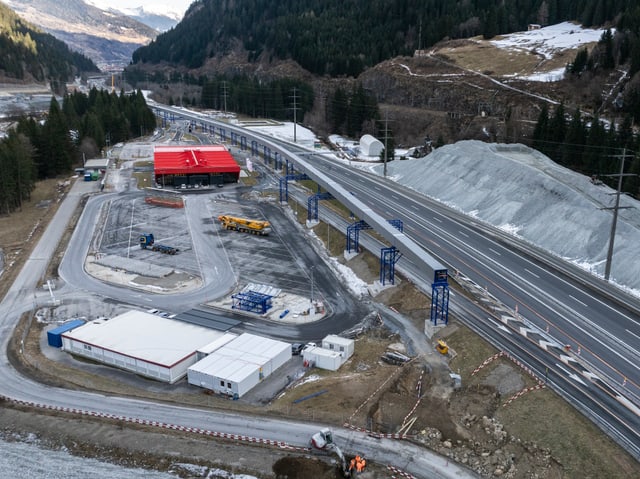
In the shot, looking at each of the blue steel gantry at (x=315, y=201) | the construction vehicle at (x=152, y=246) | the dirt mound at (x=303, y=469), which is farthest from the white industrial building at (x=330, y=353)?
the blue steel gantry at (x=315, y=201)

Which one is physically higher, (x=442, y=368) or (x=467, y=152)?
(x=467, y=152)

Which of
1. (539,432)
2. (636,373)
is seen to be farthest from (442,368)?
(636,373)

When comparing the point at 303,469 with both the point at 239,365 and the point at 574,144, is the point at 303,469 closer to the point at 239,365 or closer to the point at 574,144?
the point at 239,365

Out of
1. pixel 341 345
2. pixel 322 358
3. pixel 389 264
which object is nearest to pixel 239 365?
pixel 322 358

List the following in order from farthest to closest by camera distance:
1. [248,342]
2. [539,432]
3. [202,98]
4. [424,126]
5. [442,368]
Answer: [202,98], [424,126], [248,342], [442,368], [539,432]

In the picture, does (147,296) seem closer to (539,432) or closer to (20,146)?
(539,432)

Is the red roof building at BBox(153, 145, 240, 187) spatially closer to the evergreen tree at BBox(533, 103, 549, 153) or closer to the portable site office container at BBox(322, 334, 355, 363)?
the evergreen tree at BBox(533, 103, 549, 153)
